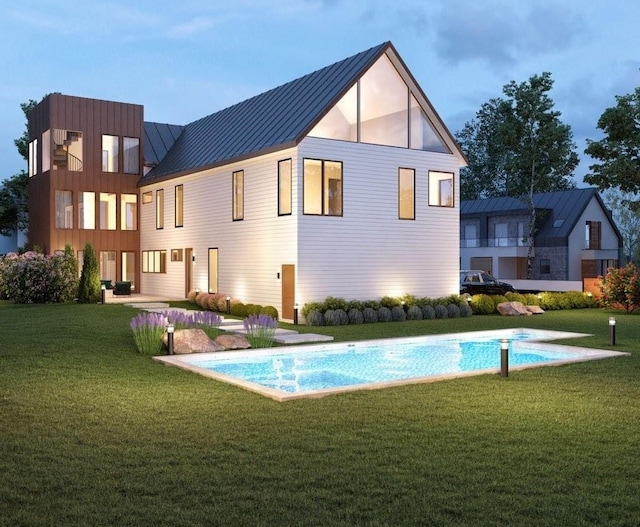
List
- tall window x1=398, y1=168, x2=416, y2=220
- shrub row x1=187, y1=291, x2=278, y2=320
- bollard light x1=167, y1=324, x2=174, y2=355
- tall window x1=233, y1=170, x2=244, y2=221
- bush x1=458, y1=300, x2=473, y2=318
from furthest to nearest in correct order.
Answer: tall window x1=233, y1=170, x2=244, y2=221
bush x1=458, y1=300, x2=473, y2=318
tall window x1=398, y1=168, x2=416, y2=220
shrub row x1=187, y1=291, x2=278, y2=320
bollard light x1=167, y1=324, x2=174, y2=355

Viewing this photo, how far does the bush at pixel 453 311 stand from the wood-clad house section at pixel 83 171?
15236 millimetres

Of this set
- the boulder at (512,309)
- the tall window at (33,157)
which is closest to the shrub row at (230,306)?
the boulder at (512,309)

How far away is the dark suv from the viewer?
30.4 metres

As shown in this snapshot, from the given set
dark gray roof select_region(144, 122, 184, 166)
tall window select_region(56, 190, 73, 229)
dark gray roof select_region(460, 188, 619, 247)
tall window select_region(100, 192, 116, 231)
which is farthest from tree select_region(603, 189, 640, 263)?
tall window select_region(56, 190, 73, 229)

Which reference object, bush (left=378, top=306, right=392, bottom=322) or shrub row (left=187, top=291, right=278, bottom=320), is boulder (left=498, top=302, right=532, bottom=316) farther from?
shrub row (left=187, top=291, right=278, bottom=320)

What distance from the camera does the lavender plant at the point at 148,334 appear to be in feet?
45.1

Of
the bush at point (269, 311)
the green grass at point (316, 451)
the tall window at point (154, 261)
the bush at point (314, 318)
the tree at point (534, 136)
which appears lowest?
the green grass at point (316, 451)

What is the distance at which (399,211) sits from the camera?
23.5 meters

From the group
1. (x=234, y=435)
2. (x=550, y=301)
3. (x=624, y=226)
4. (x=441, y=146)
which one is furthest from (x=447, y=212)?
(x=624, y=226)

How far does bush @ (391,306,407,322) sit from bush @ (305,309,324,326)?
2.63 meters

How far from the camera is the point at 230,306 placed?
23078mm

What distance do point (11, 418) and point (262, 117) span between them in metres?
18.3

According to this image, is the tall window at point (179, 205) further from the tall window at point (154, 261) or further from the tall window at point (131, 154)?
the tall window at point (131, 154)

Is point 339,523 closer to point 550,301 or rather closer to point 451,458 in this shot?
point 451,458
